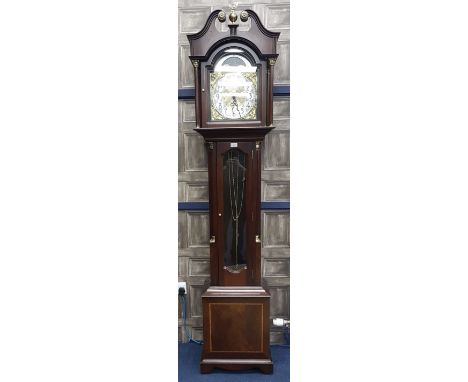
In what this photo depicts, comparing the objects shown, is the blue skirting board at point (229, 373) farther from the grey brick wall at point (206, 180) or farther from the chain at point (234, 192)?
the chain at point (234, 192)

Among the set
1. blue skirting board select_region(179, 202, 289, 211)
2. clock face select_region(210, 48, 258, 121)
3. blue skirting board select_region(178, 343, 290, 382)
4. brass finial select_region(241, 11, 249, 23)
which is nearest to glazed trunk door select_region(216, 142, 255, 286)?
clock face select_region(210, 48, 258, 121)

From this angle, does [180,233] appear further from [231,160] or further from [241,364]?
→ [241,364]

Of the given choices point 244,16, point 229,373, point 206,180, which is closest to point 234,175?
point 206,180

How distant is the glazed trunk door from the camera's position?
1.77m

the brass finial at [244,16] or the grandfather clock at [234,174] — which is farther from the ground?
the brass finial at [244,16]

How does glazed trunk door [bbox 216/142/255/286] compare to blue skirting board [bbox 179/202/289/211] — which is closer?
glazed trunk door [bbox 216/142/255/286]

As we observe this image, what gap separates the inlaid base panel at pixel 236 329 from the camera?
1.79 metres

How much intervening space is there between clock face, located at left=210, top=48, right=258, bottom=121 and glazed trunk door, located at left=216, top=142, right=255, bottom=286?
0.49ft

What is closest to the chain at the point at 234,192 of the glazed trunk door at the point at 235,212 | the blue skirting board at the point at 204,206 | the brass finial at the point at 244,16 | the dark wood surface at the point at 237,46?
the glazed trunk door at the point at 235,212

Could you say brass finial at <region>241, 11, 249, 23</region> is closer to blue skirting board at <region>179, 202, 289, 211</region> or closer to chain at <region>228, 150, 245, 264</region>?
chain at <region>228, 150, 245, 264</region>

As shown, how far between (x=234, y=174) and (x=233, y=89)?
1.40 feet

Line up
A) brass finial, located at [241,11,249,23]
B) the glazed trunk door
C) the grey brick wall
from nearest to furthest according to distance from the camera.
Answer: brass finial, located at [241,11,249,23]
the glazed trunk door
the grey brick wall

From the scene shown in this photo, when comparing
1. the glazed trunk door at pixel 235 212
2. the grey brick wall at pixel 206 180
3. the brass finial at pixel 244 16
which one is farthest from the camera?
the grey brick wall at pixel 206 180

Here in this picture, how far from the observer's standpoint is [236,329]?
1.80 meters
